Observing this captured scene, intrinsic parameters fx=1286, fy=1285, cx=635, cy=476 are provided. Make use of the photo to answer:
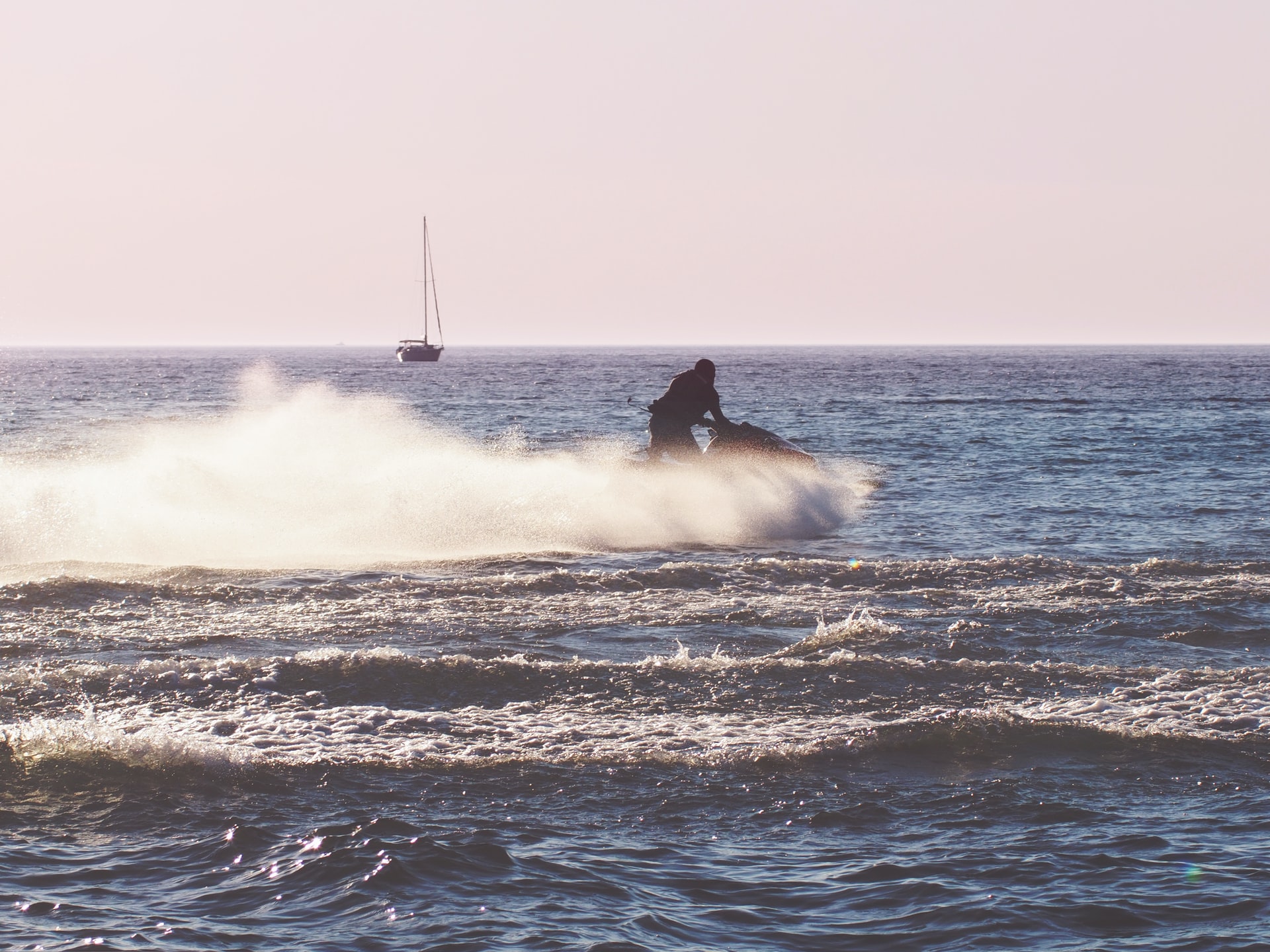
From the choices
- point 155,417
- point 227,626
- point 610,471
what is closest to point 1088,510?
point 610,471

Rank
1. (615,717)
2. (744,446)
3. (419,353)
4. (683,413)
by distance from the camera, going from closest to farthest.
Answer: (615,717), (683,413), (744,446), (419,353)

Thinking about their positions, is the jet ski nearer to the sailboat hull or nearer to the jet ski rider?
the jet ski rider

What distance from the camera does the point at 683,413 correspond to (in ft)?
63.4

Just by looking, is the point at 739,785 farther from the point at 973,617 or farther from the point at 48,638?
the point at 48,638

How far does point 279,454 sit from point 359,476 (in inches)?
177

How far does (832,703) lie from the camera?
8.92m

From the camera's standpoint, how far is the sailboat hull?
139500mm

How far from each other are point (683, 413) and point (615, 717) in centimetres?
1108

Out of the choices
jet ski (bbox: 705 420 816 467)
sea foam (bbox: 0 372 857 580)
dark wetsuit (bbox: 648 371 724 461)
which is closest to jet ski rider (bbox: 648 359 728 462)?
dark wetsuit (bbox: 648 371 724 461)

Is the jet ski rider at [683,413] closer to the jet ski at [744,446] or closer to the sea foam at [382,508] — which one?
the jet ski at [744,446]

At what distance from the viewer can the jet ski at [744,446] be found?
19516 mm

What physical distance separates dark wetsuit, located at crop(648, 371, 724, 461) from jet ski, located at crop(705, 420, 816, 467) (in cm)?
22

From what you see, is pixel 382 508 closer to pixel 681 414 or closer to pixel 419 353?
pixel 681 414

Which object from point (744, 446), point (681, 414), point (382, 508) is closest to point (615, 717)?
point (382, 508)
